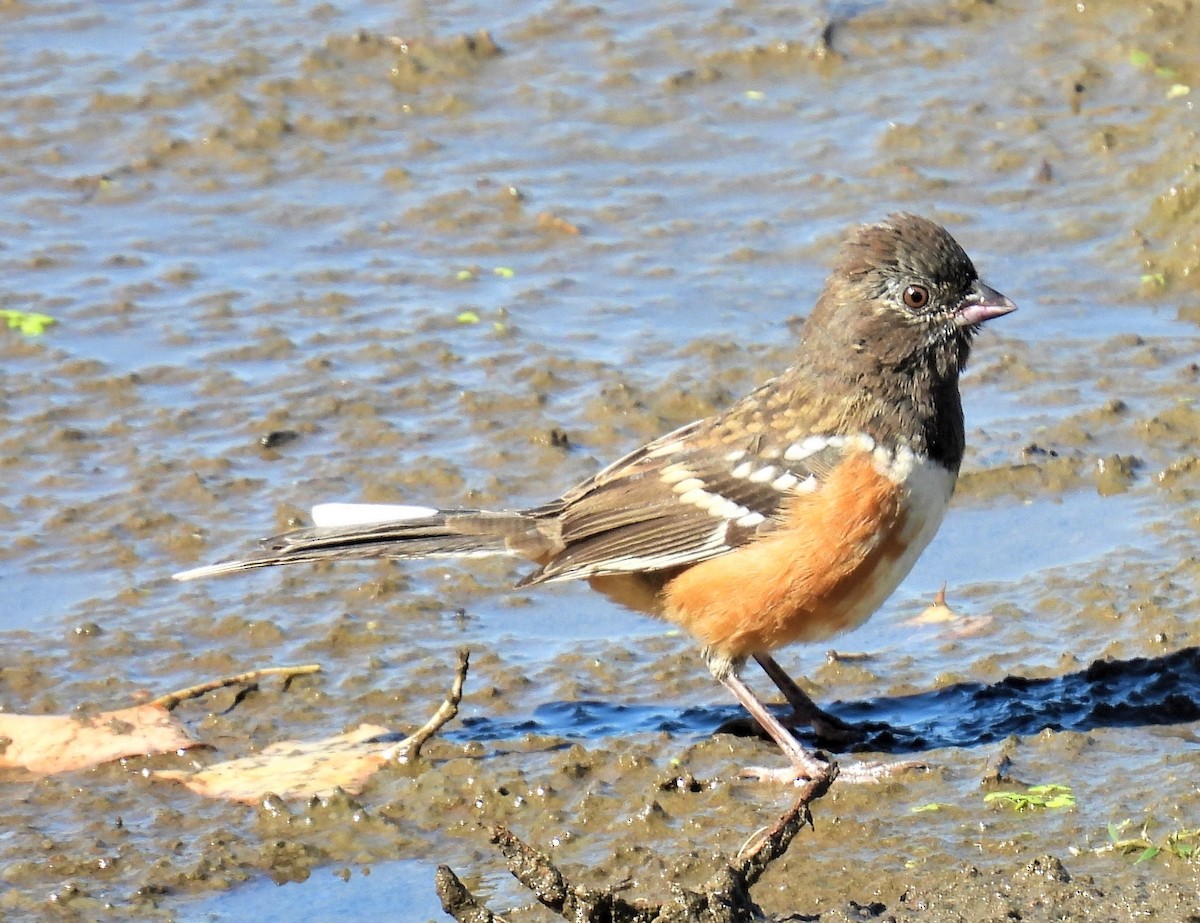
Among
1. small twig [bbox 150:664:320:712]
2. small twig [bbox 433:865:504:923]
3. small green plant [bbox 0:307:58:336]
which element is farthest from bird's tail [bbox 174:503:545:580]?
small green plant [bbox 0:307:58:336]

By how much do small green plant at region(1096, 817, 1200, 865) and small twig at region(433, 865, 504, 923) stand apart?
170 cm

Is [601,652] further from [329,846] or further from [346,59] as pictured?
[346,59]

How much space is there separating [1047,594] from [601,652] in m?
1.56

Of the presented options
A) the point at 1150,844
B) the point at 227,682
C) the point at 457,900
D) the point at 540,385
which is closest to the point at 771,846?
the point at 457,900

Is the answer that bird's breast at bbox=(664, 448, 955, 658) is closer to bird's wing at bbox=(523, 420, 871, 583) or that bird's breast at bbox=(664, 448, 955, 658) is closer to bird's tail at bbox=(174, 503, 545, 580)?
bird's wing at bbox=(523, 420, 871, 583)

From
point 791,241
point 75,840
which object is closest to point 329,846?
point 75,840

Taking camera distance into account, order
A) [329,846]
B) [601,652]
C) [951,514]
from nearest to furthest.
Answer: [329,846] → [601,652] → [951,514]

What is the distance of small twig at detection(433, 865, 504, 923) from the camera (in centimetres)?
420

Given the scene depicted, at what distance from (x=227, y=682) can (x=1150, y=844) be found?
287 centimetres

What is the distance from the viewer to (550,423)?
25.6 feet

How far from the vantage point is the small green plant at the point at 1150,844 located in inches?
192

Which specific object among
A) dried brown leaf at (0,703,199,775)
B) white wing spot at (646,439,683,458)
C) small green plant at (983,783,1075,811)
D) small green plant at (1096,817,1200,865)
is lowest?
small green plant at (983,783,1075,811)

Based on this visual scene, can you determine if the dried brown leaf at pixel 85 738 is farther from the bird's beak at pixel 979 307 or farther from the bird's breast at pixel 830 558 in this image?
the bird's beak at pixel 979 307

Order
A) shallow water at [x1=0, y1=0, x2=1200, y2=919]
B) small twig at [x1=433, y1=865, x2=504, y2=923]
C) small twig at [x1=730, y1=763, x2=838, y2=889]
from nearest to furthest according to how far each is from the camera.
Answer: small twig at [x1=433, y1=865, x2=504, y2=923], small twig at [x1=730, y1=763, x2=838, y2=889], shallow water at [x1=0, y1=0, x2=1200, y2=919]
